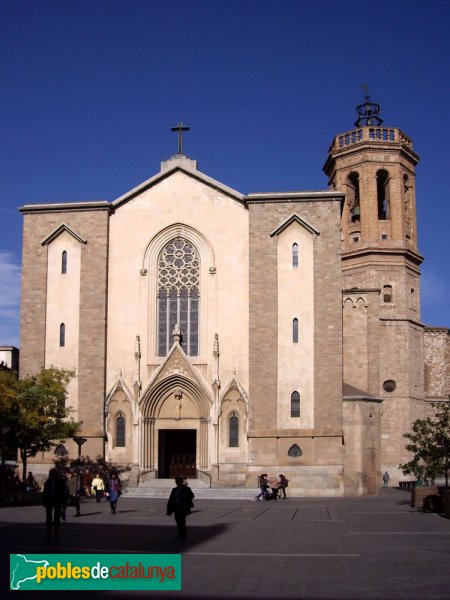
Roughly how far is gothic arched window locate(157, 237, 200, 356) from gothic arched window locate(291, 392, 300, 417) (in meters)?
5.18

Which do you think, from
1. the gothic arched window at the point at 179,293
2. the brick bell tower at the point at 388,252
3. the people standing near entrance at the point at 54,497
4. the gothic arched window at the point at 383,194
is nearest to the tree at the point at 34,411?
the gothic arched window at the point at 179,293

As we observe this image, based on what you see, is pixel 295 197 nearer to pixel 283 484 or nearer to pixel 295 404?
pixel 295 404

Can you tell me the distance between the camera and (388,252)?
184 ft

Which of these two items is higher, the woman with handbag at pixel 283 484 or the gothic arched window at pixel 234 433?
the gothic arched window at pixel 234 433

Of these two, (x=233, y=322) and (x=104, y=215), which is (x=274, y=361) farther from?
(x=104, y=215)

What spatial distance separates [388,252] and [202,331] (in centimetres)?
2024

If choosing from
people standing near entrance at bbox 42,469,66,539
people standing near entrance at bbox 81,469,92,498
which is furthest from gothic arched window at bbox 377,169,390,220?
people standing near entrance at bbox 42,469,66,539

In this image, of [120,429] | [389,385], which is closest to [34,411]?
[120,429]

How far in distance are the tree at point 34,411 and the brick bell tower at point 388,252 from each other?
22073 millimetres

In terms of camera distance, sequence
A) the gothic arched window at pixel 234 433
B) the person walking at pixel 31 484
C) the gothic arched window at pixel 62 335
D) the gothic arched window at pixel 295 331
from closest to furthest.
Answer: the person walking at pixel 31 484 → the gothic arched window at pixel 234 433 → the gothic arched window at pixel 295 331 → the gothic arched window at pixel 62 335

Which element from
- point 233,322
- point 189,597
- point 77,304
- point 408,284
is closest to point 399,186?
point 408,284

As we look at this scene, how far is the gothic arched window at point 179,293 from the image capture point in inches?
1598

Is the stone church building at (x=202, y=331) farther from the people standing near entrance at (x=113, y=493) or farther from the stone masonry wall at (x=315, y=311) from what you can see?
the people standing near entrance at (x=113, y=493)

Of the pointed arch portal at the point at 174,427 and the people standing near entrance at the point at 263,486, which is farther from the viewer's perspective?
the pointed arch portal at the point at 174,427
